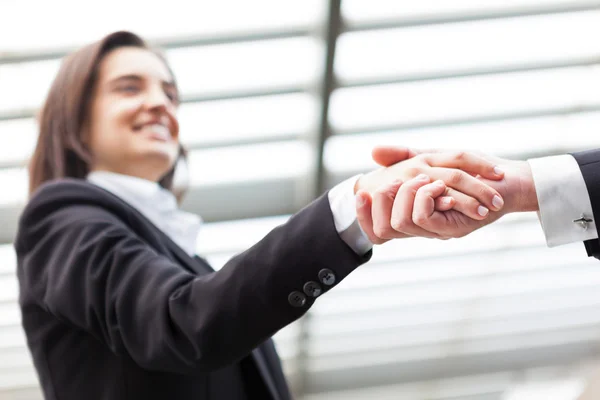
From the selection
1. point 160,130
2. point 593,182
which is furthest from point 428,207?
point 160,130

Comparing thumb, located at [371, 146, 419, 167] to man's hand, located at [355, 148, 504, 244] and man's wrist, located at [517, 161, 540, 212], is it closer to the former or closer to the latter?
man's hand, located at [355, 148, 504, 244]

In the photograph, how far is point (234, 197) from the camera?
885cm

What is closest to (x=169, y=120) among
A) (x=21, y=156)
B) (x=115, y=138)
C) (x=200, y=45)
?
(x=115, y=138)

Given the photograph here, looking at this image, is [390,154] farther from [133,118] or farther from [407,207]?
[133,118]

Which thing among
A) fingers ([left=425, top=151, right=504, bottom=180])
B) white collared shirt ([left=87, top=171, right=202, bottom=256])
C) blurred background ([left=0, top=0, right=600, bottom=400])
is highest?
fingers ([left=425, top=151, right=504, bottom=180])

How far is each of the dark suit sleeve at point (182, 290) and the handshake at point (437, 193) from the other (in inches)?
4.6

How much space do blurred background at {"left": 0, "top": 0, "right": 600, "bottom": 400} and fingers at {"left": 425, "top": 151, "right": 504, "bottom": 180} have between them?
430 centimetres

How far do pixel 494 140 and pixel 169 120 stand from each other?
6.63 m

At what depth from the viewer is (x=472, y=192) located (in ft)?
6.41

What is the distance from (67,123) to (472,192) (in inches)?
57.4

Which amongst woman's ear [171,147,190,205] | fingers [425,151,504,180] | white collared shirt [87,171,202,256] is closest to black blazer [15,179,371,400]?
white collared shirt [87,171,202,256]

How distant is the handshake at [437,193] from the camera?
6.05 feet

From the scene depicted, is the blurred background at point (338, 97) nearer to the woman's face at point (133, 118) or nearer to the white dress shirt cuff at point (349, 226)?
the woman's face at point (133, 118)

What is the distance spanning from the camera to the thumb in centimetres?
211
